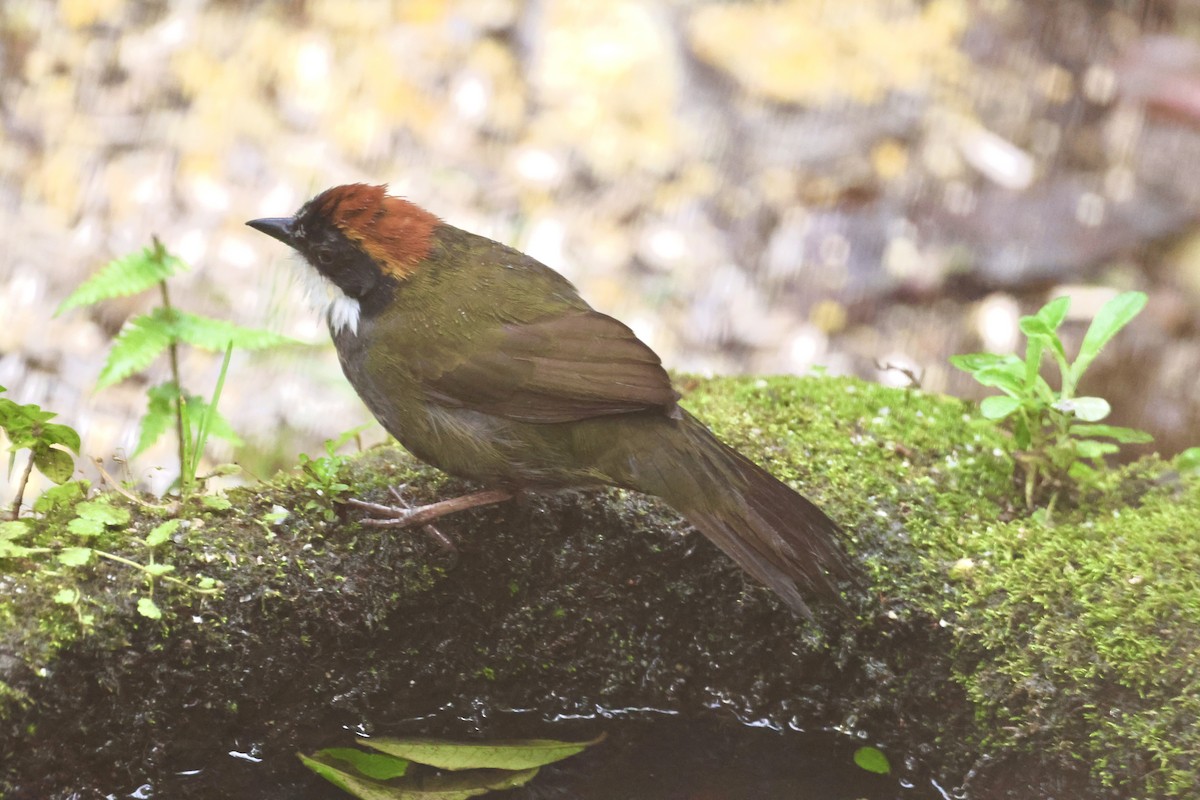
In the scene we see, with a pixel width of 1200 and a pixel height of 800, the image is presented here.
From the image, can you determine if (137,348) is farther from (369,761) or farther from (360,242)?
(369,761)

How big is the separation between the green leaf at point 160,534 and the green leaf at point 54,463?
222 mm

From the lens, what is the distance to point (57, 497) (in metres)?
2.54

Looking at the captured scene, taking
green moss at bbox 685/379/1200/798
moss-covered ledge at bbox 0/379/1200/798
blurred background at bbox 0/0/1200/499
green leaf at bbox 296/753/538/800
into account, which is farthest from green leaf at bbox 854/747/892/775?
blurred background at bbox 0/0/1200/499

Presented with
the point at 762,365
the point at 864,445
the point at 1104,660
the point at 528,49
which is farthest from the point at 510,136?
the point at 1104,660

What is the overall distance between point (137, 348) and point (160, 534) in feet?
2.72

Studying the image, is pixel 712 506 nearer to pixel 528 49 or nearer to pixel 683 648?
pixel 683 648

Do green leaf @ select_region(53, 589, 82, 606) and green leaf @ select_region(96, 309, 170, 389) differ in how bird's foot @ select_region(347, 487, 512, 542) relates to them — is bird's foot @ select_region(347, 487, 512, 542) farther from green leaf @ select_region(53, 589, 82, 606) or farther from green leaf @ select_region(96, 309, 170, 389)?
green leaf @ select_region(96, 309, 170, 389)

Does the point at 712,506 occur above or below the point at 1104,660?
above

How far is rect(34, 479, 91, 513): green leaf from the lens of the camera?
8.28 ft

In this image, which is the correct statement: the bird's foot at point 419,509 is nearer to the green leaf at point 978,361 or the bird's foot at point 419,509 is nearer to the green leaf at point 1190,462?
the green leaf at point 978,361

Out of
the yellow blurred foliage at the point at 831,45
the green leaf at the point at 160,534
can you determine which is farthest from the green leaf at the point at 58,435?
the yellow blurred foliage at the point at 831,45

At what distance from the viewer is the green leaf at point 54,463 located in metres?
2.45

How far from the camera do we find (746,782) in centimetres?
255

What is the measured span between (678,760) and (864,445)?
3.51 feet
